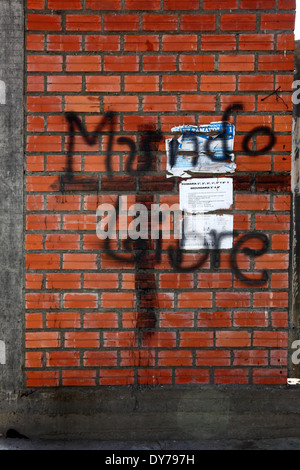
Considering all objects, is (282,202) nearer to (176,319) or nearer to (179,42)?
(176,319)

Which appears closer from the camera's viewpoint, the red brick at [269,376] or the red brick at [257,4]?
the red brick at [257,4]

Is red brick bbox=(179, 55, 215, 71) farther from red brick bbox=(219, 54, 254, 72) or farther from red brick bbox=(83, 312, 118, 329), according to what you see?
red brick bbox=(83, 312, 118, 329)

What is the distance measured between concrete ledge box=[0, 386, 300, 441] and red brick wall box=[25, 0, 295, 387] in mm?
83


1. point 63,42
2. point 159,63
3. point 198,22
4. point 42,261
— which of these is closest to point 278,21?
point 198,22

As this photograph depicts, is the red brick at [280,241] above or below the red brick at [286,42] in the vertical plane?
below

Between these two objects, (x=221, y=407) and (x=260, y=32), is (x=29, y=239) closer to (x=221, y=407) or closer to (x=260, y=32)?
(x=221, y=407)

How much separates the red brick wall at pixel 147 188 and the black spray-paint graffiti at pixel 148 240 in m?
0.02

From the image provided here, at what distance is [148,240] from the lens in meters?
2.70

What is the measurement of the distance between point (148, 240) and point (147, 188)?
1.06 ft

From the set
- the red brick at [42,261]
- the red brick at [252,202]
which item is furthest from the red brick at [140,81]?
the red brick at [42,261]

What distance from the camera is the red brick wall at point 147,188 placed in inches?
104

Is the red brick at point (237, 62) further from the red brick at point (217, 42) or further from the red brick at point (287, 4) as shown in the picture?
the red brick at point (287, 4)

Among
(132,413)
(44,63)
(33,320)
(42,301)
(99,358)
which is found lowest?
(132,413)

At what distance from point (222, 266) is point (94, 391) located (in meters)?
1.11
